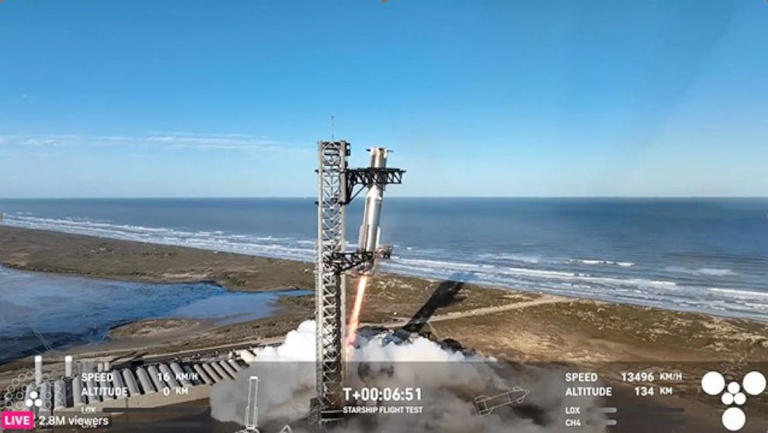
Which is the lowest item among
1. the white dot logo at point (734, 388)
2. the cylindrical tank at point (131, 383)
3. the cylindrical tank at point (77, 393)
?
the cylindrical tank at point (131, 383)

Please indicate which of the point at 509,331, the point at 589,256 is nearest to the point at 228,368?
the point at 509,331

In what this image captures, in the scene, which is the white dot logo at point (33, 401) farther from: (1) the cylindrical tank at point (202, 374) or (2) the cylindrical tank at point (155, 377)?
(1) the cylindrical tank at point (202, 374)

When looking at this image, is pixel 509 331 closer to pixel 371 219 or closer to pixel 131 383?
pixel 371 219

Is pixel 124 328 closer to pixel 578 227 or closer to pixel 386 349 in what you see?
pixel 386 349

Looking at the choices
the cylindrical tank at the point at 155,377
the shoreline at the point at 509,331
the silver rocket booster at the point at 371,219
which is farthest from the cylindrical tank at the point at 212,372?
the silver rocket booster at the point at 371,219

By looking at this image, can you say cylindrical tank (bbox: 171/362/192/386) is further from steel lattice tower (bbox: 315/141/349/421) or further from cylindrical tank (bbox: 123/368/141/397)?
steel lattice tower (bbox: 315/141/349/421)

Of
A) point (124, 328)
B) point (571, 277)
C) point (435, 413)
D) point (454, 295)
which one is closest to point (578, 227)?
point (571, 277)
